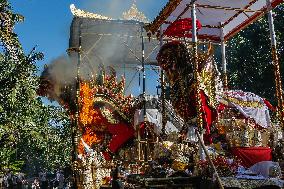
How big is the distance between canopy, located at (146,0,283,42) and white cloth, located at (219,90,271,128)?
3811 mm

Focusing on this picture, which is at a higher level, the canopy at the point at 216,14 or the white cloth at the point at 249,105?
the canopy at the point at 216,14

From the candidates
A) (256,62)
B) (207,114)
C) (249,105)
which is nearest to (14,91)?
(207,114)

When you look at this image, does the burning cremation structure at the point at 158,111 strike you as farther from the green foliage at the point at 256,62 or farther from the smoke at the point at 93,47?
the green foliage at the point at 256,62

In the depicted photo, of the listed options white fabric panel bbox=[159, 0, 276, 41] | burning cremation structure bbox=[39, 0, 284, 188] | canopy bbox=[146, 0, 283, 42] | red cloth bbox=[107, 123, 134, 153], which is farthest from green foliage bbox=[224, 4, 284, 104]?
white fabric panel bbox=[159, 0, 276, 41]

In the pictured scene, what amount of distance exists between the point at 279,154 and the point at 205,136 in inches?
107

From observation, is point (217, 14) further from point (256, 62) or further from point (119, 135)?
point (256, 62)

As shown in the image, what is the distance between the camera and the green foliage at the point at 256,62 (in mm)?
34594

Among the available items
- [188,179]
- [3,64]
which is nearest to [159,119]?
[3,64]

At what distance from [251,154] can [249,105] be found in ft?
14.1

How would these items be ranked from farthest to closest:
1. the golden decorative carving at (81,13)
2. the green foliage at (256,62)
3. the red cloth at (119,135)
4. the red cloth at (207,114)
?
the green foliage at (256,62)
the red cloth at (119,135)
the golden decorative carving at (81,13)
the red cloth at (207,114)

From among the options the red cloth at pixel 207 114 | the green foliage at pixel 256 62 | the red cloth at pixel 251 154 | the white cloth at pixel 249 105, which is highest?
the green foliage at pixel 256 62

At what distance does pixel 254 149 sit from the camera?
39.3 feet

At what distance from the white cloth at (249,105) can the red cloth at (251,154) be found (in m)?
3.50

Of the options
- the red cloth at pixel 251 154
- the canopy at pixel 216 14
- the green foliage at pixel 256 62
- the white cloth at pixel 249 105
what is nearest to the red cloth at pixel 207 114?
the red cloth at pixel 251 154
